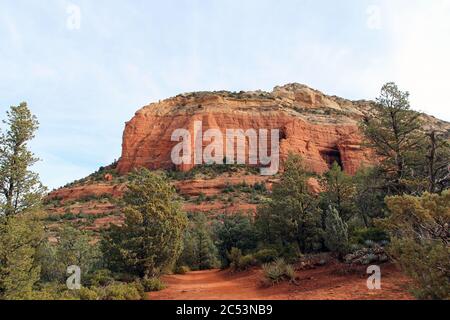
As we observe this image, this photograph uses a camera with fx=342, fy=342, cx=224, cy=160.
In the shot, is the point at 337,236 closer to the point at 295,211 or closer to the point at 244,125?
the point at 295,211

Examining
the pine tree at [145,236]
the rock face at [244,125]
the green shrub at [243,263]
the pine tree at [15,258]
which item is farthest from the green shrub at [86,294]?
the rock face at [244,125]

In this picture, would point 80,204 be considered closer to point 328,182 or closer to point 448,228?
point 328,182

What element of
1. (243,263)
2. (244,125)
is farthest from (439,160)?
(244,125)

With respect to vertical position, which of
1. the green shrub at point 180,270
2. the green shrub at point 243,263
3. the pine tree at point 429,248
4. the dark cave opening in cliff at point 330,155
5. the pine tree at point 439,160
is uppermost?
the dark cave opening in cliff at point 330,155

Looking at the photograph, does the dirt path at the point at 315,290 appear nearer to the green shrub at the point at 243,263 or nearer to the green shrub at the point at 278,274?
the green shrub at the point at 278,274

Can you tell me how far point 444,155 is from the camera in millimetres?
16922

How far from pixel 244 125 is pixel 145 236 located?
191 feet

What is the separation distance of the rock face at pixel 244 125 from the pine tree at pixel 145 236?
161ft

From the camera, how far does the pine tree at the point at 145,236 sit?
16.0 metres

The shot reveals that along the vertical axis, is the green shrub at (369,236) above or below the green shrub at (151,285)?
above

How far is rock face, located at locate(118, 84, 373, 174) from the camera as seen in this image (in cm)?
7088

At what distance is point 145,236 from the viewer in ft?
53.2

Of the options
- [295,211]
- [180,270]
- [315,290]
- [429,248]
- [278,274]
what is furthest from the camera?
[180,270]
